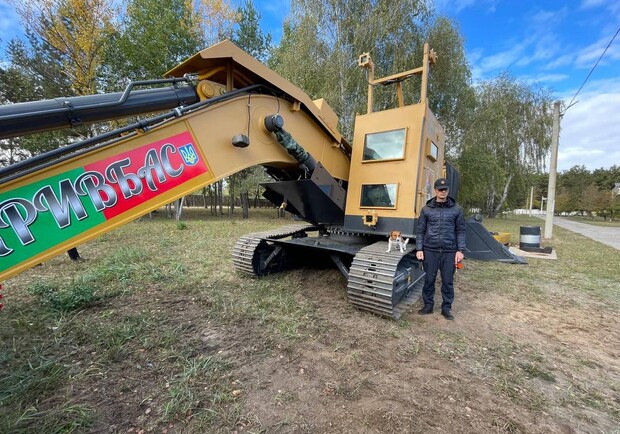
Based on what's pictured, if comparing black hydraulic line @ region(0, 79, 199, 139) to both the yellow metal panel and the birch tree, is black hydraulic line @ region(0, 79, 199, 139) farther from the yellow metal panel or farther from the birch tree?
the birch tree

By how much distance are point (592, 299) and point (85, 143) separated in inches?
275

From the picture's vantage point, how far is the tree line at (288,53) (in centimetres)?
1238

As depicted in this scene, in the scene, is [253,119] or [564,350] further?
[564,350]

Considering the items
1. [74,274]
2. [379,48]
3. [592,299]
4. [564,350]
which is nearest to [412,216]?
[564,350]

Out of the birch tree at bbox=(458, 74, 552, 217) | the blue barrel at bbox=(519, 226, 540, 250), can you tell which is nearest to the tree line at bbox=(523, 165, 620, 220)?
the birch tree at bbox=(458, 74, 552, 217)

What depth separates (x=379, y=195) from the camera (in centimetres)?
427

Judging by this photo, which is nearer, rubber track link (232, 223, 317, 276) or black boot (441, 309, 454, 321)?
black boot (441, 309, 454, 321)

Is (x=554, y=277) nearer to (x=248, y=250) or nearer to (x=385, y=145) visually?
(x=385, y=145)

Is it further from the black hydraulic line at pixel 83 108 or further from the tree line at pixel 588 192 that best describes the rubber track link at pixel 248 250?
the tree line at pixel 588 192

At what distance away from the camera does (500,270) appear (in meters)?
6.54

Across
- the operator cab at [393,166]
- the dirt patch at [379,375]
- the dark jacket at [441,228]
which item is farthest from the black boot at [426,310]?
the operator cab at [393,166]

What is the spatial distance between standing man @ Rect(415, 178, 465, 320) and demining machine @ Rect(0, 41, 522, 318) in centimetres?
22

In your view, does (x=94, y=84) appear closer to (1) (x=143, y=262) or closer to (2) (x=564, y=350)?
(1) (x=143, y=262)

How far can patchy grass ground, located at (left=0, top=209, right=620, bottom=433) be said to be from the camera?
206 cm
